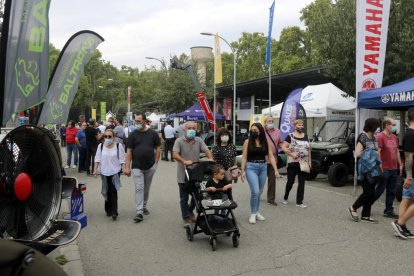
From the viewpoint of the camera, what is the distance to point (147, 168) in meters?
7.16

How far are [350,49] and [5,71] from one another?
496 inches

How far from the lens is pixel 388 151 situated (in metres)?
7.19

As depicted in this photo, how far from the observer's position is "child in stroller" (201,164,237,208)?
227 inches

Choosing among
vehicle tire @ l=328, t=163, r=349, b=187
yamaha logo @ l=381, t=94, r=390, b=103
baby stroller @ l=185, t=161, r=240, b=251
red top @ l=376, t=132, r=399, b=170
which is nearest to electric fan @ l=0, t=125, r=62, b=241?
baby stroller @ l=185, t=161, r=240, b=251

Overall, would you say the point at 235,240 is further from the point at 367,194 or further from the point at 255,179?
the point at 367,194

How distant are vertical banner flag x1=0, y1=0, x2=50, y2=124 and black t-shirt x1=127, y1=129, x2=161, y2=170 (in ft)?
9.23

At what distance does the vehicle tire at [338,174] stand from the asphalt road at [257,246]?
2613mm

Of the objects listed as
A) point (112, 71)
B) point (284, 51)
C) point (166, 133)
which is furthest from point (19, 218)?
point (112, 71)

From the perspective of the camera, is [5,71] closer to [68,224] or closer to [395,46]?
[68,224]

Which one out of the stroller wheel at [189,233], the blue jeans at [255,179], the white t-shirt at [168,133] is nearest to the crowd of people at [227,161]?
the blue jeans at [255,179]

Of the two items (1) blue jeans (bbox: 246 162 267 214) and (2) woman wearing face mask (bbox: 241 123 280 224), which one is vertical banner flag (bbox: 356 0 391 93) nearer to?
(2) woman wearing face mask (bbox: 241 123 280 224)

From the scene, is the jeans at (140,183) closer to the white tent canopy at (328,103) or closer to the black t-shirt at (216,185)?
the black t-shirt at (216,185)

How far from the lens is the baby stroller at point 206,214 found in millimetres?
5609

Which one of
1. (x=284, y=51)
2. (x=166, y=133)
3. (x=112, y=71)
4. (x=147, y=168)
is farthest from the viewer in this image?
(x=112, y=71)
